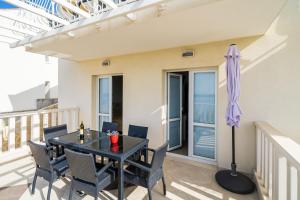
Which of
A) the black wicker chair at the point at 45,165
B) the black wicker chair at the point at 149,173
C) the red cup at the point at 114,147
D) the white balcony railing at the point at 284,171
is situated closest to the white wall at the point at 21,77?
the black wicker chair at the point at 45,165

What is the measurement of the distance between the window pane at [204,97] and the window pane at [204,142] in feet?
0.72

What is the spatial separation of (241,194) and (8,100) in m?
9.86

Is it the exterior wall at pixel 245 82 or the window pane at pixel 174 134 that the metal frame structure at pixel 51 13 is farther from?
the window pane at pixel 174 134

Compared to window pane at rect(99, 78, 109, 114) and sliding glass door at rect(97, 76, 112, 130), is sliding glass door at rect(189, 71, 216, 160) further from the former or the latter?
window pane at rect(99, 78, 109, 114)

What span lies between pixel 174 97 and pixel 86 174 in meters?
3.23

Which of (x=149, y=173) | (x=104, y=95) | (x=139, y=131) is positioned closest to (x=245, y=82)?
(x=139, y=131)

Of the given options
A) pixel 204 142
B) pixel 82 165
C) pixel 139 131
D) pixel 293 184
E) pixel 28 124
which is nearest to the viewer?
pixel 293 184

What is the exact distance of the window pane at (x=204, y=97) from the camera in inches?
157

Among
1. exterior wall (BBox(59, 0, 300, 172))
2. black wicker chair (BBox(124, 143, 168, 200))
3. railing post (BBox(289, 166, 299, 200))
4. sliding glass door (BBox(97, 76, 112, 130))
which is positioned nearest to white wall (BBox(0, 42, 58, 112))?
sliding glass door (BBox(97, 76, 112, 130))

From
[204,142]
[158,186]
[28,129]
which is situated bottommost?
[158,186]

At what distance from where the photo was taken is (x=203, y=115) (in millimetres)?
4094

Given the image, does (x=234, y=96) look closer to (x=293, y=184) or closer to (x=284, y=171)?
(x=284, y=171)

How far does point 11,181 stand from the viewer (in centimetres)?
313

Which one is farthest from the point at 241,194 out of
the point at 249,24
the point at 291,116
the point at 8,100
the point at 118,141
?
the point at 8,100
